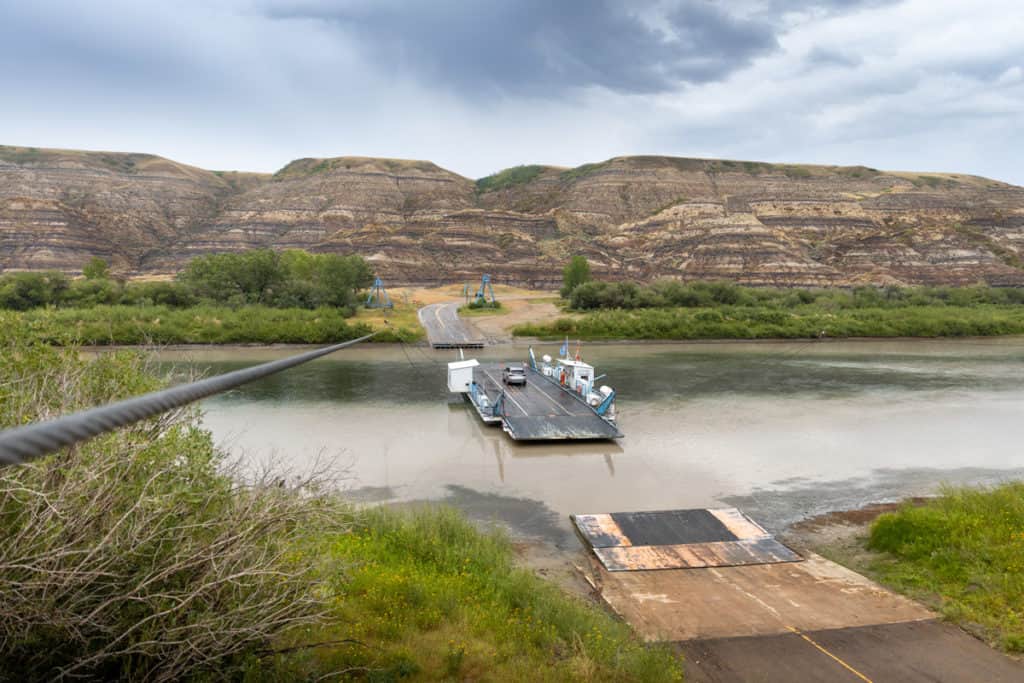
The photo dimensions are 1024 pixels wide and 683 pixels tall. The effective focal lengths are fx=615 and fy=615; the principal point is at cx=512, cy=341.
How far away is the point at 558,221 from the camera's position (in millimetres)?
93625

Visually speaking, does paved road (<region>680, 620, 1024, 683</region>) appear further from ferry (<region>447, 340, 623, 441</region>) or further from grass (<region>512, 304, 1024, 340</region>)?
grass (<region>512, 304, 1024, 340</region>)

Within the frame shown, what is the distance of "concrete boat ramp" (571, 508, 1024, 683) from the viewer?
728 cm

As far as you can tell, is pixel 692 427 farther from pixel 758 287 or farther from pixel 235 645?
pixel 758 287

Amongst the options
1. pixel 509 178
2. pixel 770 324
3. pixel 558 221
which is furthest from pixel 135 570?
pixel 509 178

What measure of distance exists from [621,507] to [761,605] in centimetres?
530

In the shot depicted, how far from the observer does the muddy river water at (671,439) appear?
15.0m

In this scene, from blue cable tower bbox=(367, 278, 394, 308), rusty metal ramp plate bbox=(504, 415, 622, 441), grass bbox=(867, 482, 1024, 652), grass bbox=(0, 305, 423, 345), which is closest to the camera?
grass bbox=(867, 482, 1024, 652)

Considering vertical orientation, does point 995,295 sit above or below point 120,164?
below

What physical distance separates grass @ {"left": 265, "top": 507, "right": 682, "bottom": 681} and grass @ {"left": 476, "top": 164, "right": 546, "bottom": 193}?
115 metres

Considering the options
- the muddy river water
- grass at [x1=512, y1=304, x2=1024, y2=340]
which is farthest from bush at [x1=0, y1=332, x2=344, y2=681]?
grass at [x1=512, y1=304, x2=1024, y2=340]

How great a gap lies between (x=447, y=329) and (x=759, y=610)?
1533 inches

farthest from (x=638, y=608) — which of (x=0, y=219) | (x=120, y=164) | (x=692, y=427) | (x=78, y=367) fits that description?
(x=120, y=164)

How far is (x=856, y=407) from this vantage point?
24750 mm

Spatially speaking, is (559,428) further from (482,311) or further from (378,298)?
(378,298)
